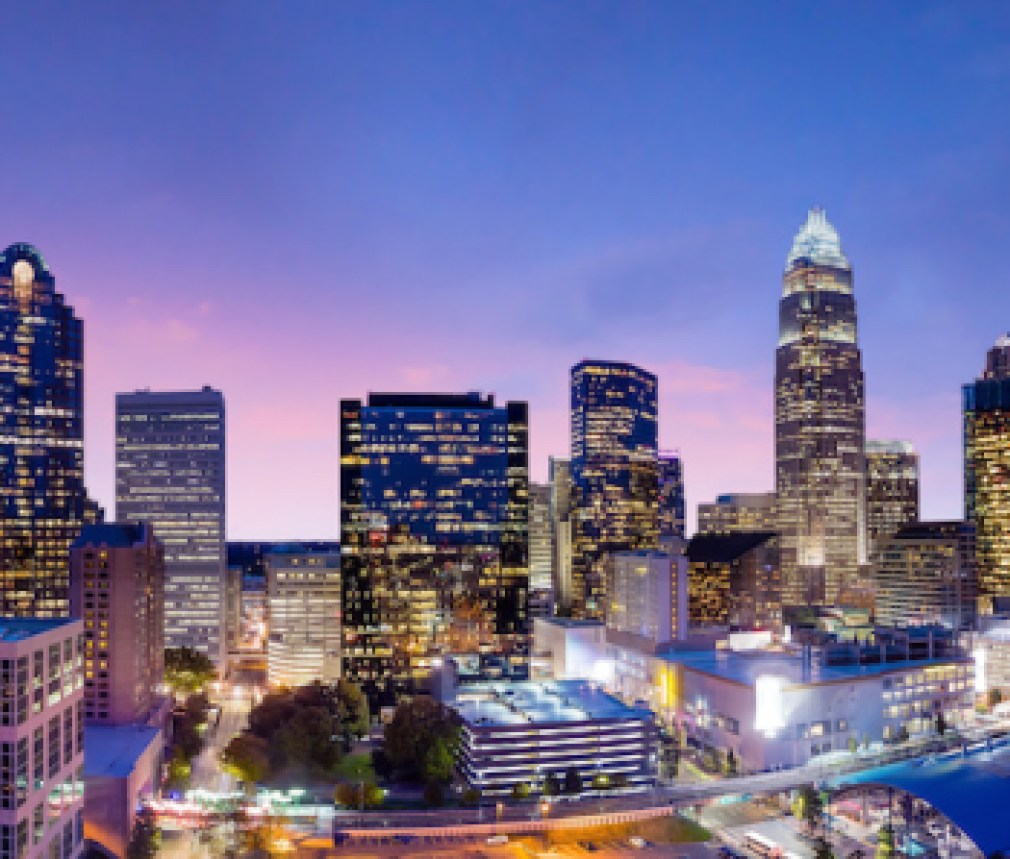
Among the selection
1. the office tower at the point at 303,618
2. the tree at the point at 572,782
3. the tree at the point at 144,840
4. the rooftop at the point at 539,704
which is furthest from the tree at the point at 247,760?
the office tower at the point at 303,618

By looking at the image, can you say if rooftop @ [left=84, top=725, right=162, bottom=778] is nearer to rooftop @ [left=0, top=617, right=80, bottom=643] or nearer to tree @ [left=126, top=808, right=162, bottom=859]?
tree @ [left=126, top=808, right=162, bottom=859]

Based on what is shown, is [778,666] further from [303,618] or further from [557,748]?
[303,618]

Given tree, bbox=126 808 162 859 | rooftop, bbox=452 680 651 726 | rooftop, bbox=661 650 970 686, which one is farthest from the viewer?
rooftop, bbox=661 650 970 686

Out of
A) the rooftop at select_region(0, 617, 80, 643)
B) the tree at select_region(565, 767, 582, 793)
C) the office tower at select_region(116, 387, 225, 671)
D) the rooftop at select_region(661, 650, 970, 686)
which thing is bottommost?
the tree at select_region(565, 767, 582, 793)

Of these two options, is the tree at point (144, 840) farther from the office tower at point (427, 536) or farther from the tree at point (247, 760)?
the office tower at point (427, 536)

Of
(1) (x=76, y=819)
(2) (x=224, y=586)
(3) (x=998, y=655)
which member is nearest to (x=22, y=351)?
(2) (x=224, y=586)

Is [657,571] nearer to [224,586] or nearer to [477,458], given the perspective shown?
[477,458]

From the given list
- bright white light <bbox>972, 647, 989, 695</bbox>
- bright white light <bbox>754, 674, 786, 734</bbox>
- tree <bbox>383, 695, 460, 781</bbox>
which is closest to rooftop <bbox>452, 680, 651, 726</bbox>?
tree <bbox>383, 695, 460, 781</bbox>
